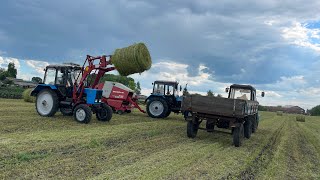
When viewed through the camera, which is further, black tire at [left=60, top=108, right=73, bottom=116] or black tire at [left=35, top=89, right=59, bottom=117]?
black tire at [left=60, top=108, right=73, bottom=116]

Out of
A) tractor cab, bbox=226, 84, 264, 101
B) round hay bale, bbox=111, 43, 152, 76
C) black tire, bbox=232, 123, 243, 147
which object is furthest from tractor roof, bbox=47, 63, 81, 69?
black tire, bbox=232, 123, 243, 147

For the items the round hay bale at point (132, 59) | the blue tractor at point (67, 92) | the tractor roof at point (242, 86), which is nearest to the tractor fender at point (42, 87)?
the blue tractor at point (67, 92)

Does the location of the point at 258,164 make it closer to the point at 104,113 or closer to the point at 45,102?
the point at 104,113

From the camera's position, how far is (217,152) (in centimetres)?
925

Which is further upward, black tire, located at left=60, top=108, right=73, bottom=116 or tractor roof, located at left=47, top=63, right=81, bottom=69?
tractor roof, located at left=47, top=63, right=81, bottom=69

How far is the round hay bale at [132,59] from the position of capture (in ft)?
45.0

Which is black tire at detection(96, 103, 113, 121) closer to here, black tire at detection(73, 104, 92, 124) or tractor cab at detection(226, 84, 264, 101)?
black tire at detection(73, 104, 92, 124)

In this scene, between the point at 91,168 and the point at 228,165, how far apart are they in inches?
116

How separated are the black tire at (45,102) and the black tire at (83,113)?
45.8 inches

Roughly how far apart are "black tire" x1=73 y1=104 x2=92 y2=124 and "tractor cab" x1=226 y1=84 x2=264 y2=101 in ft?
20.7

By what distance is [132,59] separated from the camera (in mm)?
13695

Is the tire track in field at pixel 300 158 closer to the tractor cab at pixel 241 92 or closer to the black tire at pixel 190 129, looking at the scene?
the black tire at pixel 190 129

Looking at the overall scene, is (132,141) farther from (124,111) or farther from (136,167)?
(124,111)

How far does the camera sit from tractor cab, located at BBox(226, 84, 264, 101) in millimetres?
15555
